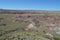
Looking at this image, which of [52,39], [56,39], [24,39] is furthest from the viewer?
[56,39]

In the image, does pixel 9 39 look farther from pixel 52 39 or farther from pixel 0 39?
pixel 52 39

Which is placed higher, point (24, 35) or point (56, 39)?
point (24, 35)

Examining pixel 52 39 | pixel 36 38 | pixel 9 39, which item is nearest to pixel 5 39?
pixel 9 39

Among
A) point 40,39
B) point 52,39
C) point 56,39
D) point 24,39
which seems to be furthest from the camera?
point 56,39

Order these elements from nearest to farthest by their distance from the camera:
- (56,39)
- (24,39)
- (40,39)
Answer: (24,39) < (40,39) < (56,39)

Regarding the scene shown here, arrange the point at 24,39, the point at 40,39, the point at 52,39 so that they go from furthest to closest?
the point at 52,39 < the point at 40,39 < the point at 24,39

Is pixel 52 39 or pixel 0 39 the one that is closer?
pixel 0 39

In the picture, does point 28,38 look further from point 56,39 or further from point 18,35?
point 56,39

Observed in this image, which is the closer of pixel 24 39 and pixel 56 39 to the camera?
pixel 24 39

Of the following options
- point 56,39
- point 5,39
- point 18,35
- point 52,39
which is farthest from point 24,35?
point 56,39
